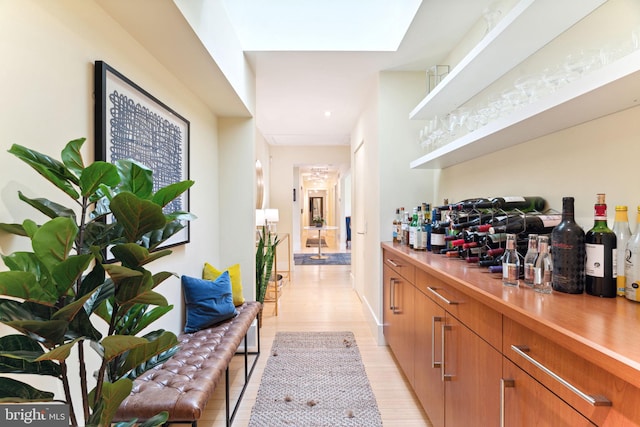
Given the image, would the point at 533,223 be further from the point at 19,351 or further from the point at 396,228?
the point at 19,351

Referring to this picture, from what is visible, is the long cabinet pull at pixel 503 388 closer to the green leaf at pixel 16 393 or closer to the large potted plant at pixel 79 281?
the large potted plant at pixel 79 281

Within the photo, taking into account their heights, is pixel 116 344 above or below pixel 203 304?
above

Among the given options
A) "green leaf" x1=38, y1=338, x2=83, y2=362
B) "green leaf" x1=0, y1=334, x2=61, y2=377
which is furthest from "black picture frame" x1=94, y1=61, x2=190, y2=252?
"green leaf" x1=38, y1=338, x2=83, y2=362

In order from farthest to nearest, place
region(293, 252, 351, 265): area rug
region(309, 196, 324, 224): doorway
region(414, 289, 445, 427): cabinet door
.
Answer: region(309, 196, 324, 224): doorway
region(293, 252, 351, 265): area rug
region(414, 289, 445, 427): cabinet door

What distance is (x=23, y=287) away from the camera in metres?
0.58

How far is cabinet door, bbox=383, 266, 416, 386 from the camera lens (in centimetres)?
201

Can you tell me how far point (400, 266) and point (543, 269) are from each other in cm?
118

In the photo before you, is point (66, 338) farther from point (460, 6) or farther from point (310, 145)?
point (310, 145)

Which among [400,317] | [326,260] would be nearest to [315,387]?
[400,317]

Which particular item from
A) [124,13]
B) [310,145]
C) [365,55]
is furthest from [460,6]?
[310,145]

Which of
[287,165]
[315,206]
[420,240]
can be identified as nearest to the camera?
[420,240]

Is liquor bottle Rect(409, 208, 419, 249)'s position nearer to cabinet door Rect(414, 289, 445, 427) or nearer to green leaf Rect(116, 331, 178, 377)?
cabinet door Rect(414, 289, 445, 427)

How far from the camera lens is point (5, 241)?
91cm

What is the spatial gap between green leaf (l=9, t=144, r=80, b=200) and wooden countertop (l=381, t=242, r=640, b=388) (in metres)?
1.19
